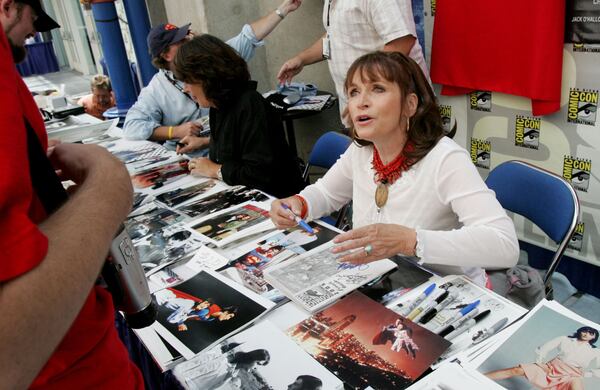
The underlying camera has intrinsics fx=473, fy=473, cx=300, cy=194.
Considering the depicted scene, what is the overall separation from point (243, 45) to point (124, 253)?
2664 mm

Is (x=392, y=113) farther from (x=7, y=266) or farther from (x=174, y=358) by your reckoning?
(x=7, y=266)

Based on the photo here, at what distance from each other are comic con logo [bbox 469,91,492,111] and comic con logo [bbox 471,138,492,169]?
20 centimetres

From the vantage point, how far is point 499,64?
2496mm

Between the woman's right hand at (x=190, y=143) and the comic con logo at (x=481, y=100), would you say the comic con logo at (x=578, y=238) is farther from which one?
the woman's right hand at (x=190, y=143)

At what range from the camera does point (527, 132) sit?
8.34 feet

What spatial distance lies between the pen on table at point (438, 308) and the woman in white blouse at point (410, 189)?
121mm

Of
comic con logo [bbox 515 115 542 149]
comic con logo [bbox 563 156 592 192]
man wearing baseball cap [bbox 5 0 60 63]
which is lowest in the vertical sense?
comic con logo [bbox 563 156 592 192]

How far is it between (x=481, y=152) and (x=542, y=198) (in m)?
1.25

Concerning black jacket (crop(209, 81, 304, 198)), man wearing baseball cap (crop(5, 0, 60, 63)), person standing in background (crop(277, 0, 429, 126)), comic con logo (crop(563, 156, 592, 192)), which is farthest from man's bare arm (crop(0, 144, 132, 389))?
comic con logo (crop(563, 156, 592, 192))

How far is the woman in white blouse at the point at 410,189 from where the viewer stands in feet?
4.12

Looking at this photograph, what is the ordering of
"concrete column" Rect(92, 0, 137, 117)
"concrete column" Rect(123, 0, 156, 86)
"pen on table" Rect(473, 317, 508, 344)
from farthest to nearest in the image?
"concrete column" Rect(123, 0, 156, 86) → "concrete column" Rect(92, 0, 137, 117) → "pen on table" Rect(473, 317, 508, 344)

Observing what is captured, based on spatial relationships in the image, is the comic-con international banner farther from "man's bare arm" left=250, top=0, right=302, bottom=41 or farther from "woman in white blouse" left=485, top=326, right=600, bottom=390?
"woman in white blouse" left=485, top=326, right=600, bottom=390

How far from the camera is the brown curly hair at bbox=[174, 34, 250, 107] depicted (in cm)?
212

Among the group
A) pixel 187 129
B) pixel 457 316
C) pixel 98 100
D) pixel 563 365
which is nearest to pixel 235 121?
pixel 187 129
